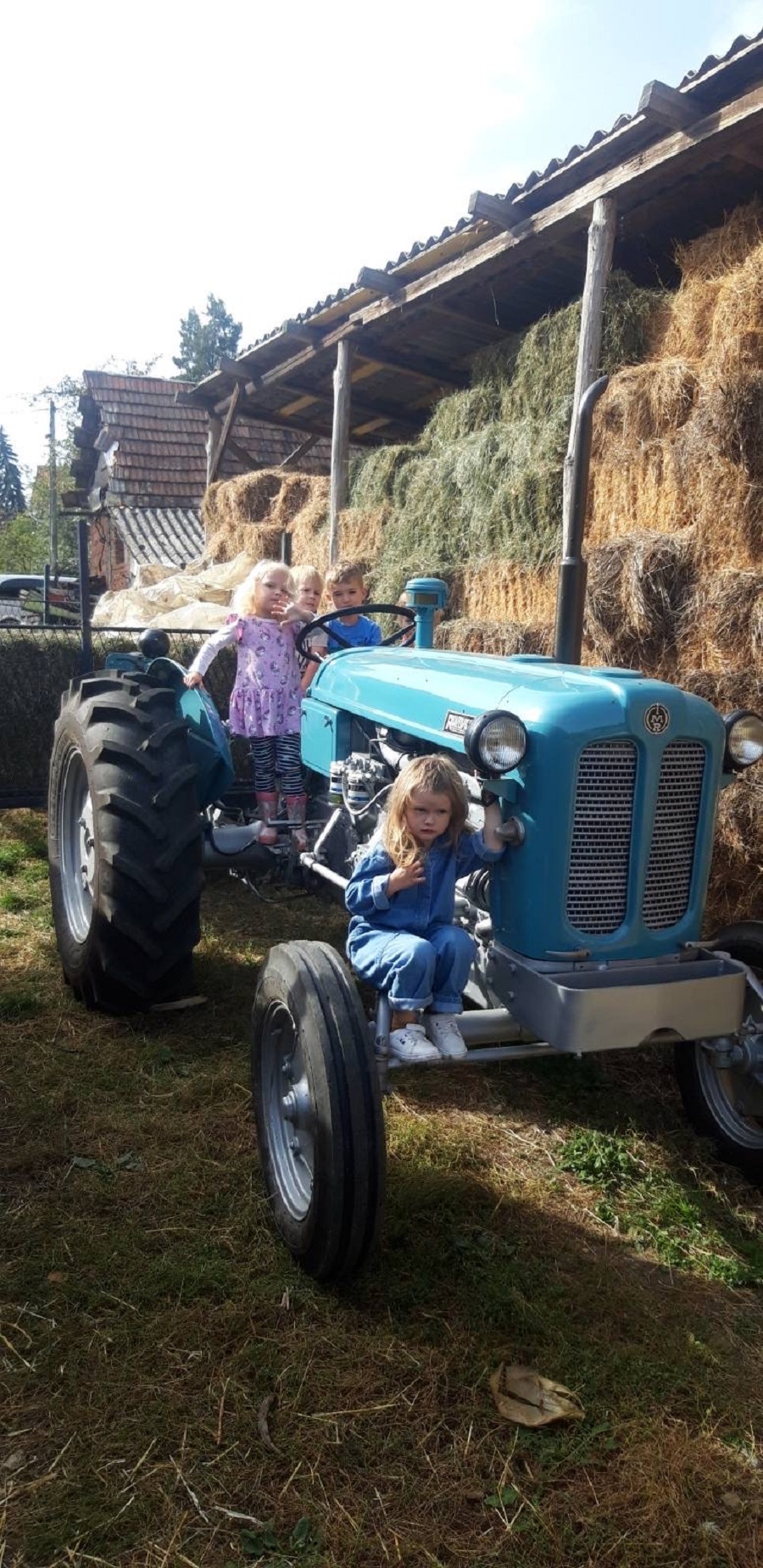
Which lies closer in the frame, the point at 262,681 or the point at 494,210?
the point at 262,681

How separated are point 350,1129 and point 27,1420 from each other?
74 cm

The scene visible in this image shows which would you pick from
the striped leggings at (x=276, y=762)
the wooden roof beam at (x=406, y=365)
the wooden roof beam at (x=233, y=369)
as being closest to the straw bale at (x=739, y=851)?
the striped leggings at (x=276, y=762)

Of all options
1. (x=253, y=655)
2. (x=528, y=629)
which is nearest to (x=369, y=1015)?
(x=253, y=655)

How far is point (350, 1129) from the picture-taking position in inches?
82.0

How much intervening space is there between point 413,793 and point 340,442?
21.3 ft

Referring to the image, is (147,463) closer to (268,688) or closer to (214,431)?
(214,431)

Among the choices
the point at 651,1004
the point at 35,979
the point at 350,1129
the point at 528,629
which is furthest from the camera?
the point at 528,629

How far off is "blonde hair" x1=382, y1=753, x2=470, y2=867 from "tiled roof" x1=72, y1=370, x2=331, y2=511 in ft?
45.4

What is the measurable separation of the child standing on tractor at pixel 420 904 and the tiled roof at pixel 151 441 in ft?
45.5

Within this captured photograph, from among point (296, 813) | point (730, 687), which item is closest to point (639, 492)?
point (730, 687)

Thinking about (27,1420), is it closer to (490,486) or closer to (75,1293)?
(75,1293)

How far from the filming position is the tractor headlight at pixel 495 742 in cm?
234

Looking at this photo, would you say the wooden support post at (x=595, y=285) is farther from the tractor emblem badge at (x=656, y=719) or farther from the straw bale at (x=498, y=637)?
the tractor emblem badge at (x=656, y=719)

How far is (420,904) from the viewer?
2506 mm
